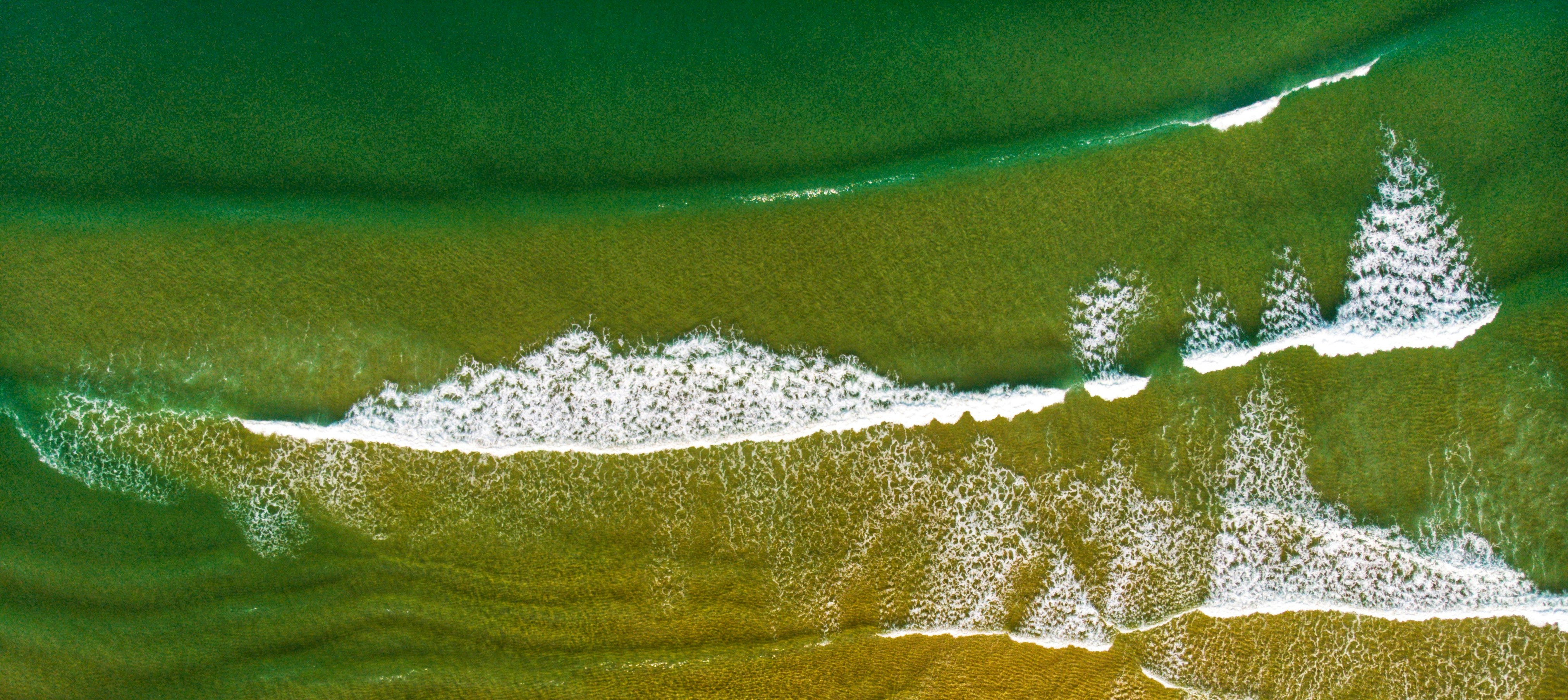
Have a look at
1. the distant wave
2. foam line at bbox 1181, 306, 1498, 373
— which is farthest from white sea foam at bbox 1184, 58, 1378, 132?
foam line at bbox 1181, 306, 1498, 373

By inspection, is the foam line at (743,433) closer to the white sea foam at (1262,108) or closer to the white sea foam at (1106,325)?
the white sea foam at (1106,325)

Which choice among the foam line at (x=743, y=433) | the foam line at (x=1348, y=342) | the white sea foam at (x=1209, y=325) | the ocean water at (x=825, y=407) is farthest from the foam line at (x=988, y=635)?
the white sea foam at (x=1209, y=325)

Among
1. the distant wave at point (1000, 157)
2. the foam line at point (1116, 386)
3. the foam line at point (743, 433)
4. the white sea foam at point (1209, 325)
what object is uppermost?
the distant wave at point (1000, 157)

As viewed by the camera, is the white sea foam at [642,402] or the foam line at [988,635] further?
the foam line at [988,635]

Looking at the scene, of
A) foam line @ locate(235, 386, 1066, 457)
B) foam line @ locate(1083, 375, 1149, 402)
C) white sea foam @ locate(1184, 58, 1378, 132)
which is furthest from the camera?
white sea foam @ locate(1184, 58, 1378, 132)

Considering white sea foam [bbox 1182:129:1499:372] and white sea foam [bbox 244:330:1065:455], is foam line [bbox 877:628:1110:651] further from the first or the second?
white sea foam [bbox 1182:129:1499:372]

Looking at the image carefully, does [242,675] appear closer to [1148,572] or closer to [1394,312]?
[1148,572]

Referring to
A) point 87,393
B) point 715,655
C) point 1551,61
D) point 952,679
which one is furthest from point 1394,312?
point 87,393

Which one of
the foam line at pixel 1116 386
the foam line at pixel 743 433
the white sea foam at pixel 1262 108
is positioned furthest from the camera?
the white sea foam at pixel 1262 108
